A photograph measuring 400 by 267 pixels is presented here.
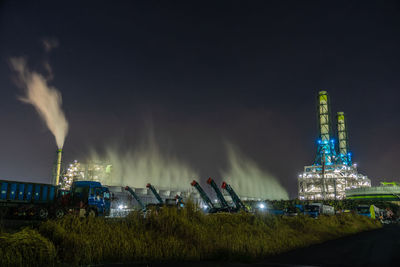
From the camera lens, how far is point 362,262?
13.1 metres

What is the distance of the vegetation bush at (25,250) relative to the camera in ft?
29.2

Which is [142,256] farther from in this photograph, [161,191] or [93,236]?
[161,191]

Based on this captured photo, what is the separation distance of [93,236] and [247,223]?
8162mm

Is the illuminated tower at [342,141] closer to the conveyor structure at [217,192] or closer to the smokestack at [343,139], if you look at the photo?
the smokestack at [343,139]

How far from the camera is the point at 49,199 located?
91.8 feet

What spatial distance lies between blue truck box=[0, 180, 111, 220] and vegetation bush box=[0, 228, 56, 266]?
45.5 feet

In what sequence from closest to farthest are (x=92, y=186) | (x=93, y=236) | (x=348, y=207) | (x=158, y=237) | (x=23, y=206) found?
(x=93, y=236) → (x=158, y=237) → (x=23, y=206) → (x=92, y=186) → (x=348, y=207)

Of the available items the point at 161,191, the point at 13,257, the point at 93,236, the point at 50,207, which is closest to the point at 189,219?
the point at 93,236

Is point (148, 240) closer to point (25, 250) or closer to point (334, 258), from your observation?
point (25, 250)

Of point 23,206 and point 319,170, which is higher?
point 319,170

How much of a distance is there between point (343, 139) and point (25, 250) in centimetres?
17809

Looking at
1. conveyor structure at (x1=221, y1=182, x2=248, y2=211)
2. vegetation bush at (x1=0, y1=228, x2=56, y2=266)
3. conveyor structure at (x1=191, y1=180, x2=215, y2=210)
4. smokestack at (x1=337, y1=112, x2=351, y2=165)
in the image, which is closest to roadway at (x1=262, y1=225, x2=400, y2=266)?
vegetation bush at (x1=0, y1=228, x2=56, y2=266)

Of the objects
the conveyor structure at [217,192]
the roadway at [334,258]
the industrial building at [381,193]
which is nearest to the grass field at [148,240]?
the roadway at [334,258]

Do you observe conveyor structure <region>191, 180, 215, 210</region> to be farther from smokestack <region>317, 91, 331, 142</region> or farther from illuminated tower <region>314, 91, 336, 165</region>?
smokestack <region>317, 91, 331, 142</region>
